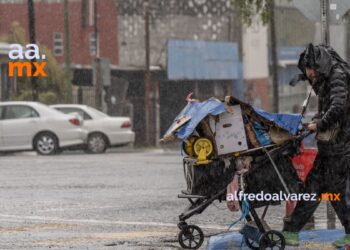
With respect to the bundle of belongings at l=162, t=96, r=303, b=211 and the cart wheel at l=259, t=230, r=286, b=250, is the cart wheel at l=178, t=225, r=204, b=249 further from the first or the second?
the cart wheel at l=259, t=230, r=286, b=250

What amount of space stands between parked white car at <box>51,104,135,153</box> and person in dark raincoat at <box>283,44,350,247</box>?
73.1 feet

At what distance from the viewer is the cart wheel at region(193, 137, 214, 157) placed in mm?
9727

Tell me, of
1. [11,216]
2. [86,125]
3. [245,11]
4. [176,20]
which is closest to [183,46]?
[176,20]

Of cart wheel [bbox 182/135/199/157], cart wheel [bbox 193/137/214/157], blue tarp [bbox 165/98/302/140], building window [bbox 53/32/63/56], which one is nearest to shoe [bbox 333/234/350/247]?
blue tarp [bbox 165/98/302/140]

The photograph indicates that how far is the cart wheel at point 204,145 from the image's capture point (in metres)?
9.73

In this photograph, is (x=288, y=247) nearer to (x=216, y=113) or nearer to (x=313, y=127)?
(x=313, y=127)

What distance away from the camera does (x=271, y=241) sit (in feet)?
31.7

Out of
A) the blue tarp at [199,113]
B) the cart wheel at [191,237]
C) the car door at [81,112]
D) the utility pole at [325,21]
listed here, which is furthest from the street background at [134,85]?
the blue tarp at [199,113]

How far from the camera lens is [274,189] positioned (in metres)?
9.85

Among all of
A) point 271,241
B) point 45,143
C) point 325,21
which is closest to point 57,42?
point 45,143

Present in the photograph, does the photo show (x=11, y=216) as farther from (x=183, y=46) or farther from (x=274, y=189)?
(x=183, y=46)

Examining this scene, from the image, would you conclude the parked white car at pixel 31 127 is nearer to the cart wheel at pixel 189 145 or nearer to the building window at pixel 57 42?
the cart wheel at pixel 189 145

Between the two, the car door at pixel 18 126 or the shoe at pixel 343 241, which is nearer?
the shoe at pixel 343 241

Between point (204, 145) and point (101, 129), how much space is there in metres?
22.6
